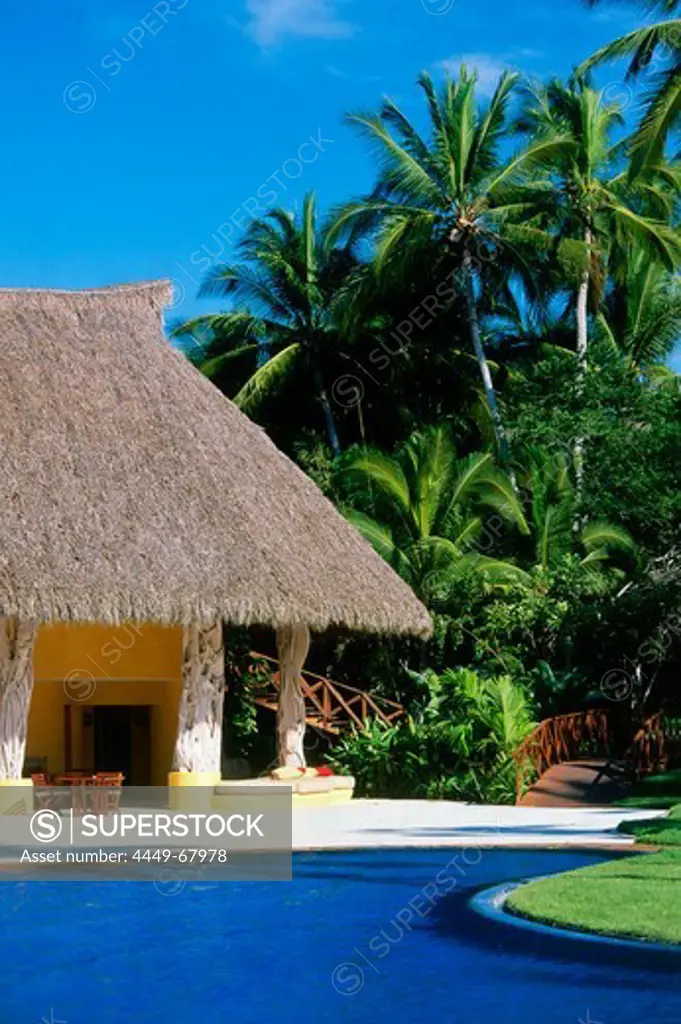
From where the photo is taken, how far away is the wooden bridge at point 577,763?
16531 millimetres

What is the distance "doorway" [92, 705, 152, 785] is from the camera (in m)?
Result: 20.1

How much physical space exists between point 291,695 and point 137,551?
3191 mm

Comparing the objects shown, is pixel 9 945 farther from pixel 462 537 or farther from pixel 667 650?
pixel 462 537

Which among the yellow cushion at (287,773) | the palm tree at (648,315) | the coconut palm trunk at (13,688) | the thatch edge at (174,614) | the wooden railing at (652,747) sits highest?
the palm tree at (648,315)

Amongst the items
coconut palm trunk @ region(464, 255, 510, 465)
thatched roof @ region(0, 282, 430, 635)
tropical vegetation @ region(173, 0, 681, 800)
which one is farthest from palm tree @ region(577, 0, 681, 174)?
coconut palm trunk @ region(464, 255, 510, 465)

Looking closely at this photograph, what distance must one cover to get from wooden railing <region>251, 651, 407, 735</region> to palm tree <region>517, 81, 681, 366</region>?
7.96 meters

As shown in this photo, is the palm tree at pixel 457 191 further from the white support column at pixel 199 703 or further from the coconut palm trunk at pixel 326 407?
the white support column at pixel 199 703

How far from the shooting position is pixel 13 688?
16.0m

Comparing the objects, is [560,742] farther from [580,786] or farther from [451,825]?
[451,825]

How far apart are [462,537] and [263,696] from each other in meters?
3.62

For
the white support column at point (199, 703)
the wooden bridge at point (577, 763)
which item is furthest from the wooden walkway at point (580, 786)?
the white support column at point (199, 703)

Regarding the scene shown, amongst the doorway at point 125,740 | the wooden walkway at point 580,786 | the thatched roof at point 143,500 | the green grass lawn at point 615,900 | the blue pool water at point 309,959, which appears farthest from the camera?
the doorway at point 125,740

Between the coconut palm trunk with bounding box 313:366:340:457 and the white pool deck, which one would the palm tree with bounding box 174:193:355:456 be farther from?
the white pool deck

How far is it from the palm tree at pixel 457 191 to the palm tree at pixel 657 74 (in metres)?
8.65
